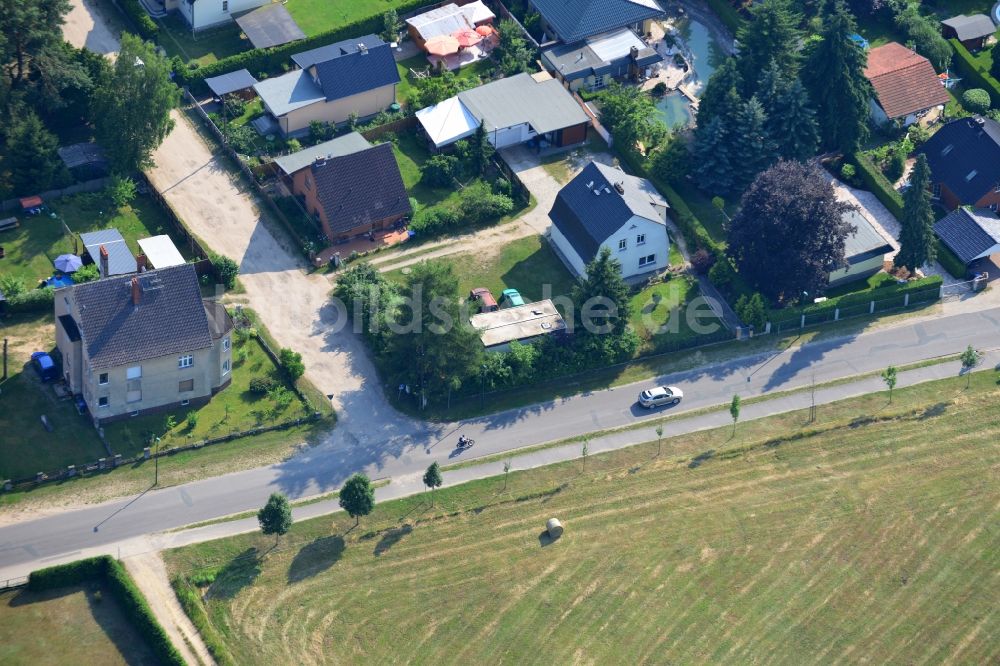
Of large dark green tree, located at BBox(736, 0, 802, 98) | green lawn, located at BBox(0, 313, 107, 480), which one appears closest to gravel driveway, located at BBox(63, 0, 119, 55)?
green lawn, located at BBox(0, 313, 107, 480)

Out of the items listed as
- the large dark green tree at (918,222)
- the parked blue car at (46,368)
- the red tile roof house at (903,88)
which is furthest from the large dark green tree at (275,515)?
the red tile roof house at (903,88)

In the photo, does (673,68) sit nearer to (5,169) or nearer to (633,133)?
(633,133)

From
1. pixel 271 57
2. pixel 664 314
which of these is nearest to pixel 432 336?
pixel 664 314

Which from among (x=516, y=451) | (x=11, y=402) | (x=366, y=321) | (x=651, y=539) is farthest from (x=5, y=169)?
(x=651, y=539)

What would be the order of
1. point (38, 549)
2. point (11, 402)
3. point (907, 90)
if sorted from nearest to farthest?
point (38, 549)
point (11, 402)
point (907, 90)

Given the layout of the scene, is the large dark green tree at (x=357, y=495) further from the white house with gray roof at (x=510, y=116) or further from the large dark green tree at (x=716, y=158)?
the large dark green tree at (x=716, y=158)

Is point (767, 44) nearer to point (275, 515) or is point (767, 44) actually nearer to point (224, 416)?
point (224, 416)
